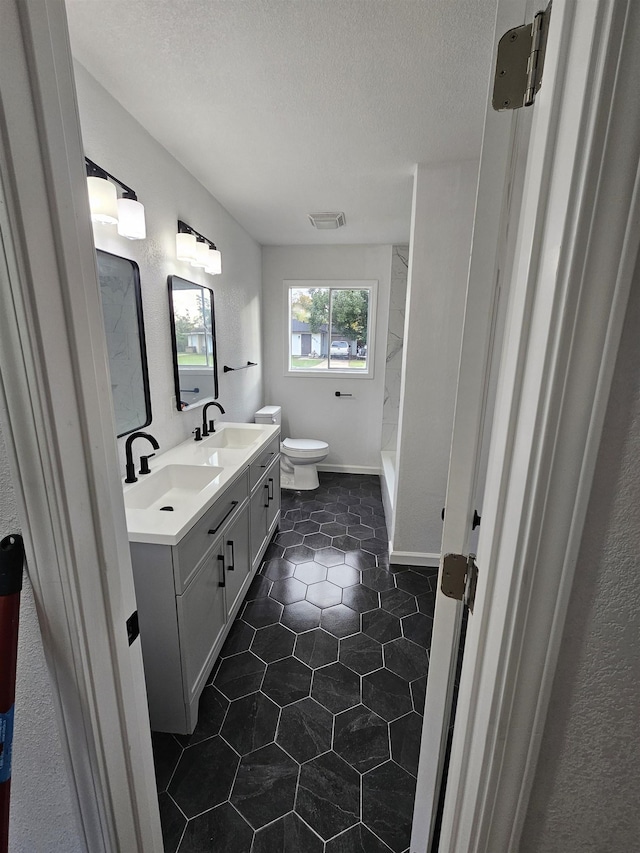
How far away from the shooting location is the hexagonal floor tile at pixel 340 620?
2023 millimetres

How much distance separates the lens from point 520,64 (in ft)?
1.76

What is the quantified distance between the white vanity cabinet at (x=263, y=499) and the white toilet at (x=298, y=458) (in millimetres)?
884

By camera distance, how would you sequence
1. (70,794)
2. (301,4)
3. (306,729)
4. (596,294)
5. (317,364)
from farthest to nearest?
(317,364)
(306,729)
(301,4)
(70,794)
(596,294)

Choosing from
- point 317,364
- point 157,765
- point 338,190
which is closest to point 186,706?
point 157,765

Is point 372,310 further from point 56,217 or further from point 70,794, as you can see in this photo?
point 70,794

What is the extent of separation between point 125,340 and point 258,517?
1.27 meters

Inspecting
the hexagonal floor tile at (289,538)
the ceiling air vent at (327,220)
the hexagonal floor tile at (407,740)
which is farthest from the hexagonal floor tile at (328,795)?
the ceiling air vent at (327,220)

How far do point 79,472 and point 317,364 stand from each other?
12.4 ft

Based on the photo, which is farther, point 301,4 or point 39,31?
point 301,4

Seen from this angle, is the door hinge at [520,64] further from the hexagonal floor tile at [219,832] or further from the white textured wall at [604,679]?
the hexagonal floor tile at [219,832]

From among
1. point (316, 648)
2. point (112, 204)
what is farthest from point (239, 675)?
point (112, 204)

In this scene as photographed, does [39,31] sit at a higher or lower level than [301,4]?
lower

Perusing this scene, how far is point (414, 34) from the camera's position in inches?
50.2

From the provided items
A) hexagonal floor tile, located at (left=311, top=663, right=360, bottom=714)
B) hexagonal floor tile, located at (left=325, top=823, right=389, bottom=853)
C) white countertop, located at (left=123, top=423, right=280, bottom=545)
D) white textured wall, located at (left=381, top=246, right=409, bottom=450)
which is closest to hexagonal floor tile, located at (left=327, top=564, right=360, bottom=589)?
hexagonal floor tile, located at (left=311, top=663, right=360, bottom=714)
